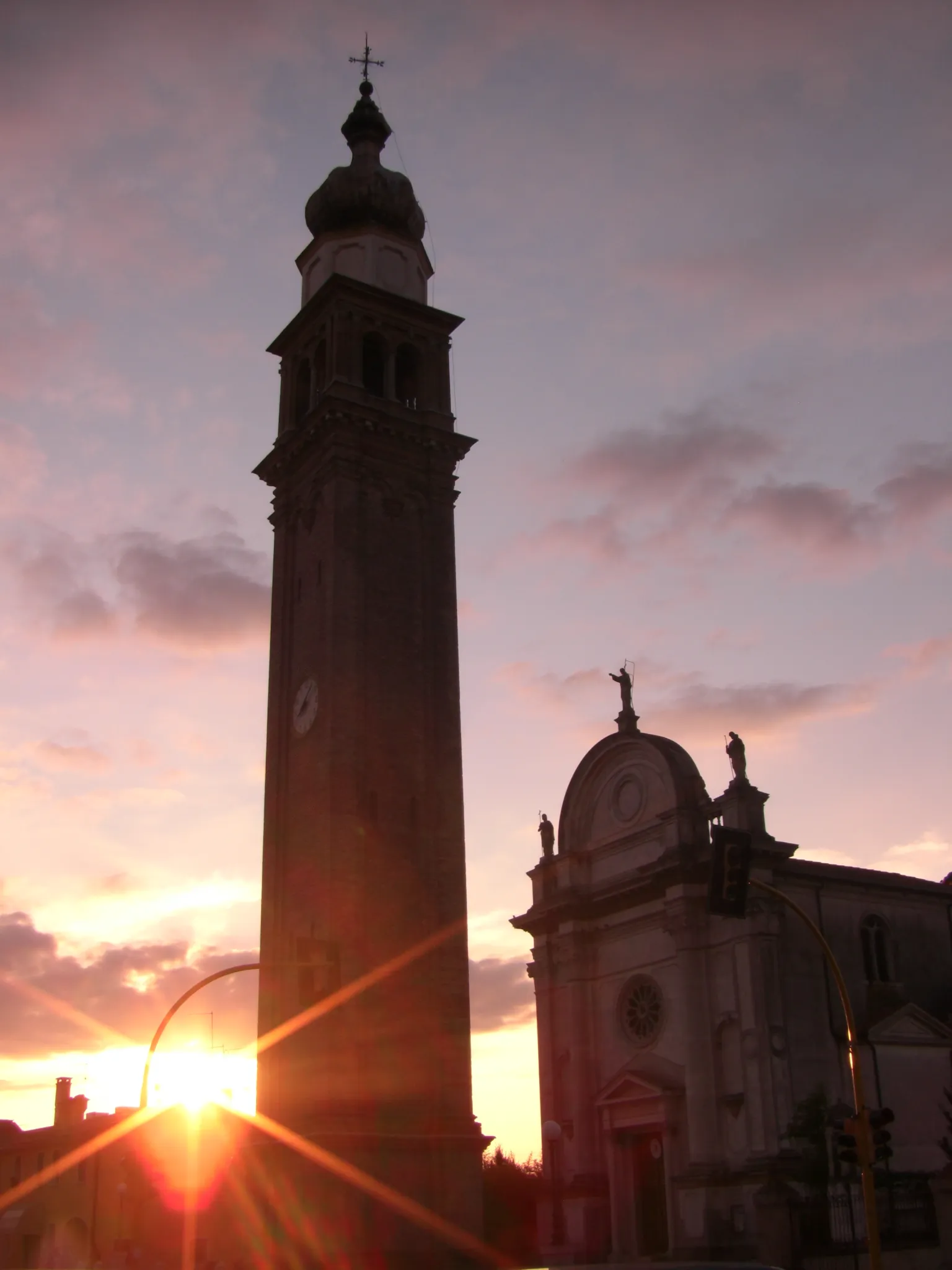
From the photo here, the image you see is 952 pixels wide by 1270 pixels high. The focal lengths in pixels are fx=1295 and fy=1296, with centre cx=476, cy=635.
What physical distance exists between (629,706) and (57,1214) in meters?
41.3

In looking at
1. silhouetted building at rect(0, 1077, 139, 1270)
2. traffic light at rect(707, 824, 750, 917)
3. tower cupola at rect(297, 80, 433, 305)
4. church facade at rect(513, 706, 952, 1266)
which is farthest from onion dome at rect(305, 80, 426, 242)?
silhouetted building at rect(0, 1077, 139, 1270)

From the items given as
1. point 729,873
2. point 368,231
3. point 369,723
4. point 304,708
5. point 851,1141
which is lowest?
point 851,1141

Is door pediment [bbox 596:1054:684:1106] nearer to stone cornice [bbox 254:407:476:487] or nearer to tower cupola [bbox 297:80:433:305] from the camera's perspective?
stone cornice [bbox 254:407:476:487]

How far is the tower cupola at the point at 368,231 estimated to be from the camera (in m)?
43.0

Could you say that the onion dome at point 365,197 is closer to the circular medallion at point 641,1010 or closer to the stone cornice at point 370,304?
the stone cornice at point 370,304

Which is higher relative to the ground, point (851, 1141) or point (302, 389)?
point (302, 389)

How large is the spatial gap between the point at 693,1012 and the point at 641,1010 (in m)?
3.81

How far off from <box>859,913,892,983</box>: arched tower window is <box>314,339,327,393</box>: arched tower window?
→ 87.1 ft

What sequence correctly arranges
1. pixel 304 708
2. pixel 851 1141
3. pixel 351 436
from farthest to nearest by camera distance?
pixel 351 436 → pixel 304 708 → pixel 851 1141

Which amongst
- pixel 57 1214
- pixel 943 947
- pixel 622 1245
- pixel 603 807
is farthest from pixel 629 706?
pixel 57 1214

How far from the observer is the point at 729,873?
20.6 metres

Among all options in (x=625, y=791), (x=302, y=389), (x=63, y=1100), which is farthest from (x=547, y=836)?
(x=63, y=1100)

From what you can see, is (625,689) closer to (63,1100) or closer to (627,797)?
(627,797)

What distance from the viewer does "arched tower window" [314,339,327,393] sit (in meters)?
41.9
